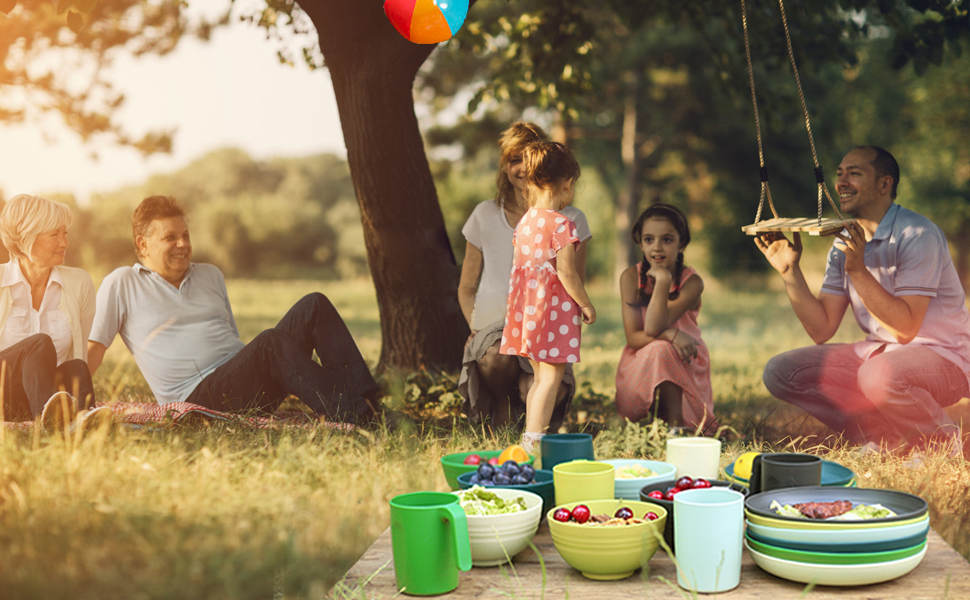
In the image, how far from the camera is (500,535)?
5.95 ft

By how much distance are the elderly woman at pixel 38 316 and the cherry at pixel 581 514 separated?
2.67 metres

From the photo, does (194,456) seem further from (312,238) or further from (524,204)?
(312,238)

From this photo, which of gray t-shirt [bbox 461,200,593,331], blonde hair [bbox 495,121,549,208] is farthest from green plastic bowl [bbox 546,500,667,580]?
blonde hair [bbox 495,121,549,208]

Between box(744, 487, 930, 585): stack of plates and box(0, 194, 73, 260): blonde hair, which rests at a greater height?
box(0, 194, 73, 260): blonde hair

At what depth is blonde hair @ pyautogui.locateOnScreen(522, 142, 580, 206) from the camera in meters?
3.77

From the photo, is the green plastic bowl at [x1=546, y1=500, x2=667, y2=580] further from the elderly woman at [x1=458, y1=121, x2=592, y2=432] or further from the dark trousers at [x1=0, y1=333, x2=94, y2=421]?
the dark trousers at [x1=0, y1=333, x2=94, y2=421]

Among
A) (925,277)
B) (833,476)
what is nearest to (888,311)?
(925,277)

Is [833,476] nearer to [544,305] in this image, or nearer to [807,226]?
[807,226]

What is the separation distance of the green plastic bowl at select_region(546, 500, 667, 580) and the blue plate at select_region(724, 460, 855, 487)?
438 mm

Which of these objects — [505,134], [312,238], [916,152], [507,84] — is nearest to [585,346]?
[507,84]

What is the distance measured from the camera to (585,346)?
907 cm

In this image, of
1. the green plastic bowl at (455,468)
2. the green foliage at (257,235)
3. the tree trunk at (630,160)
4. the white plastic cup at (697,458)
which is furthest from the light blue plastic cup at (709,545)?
the green foliage at (257,235)

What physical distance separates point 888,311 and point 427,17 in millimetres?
2640

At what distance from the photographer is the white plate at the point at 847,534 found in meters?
1.66
